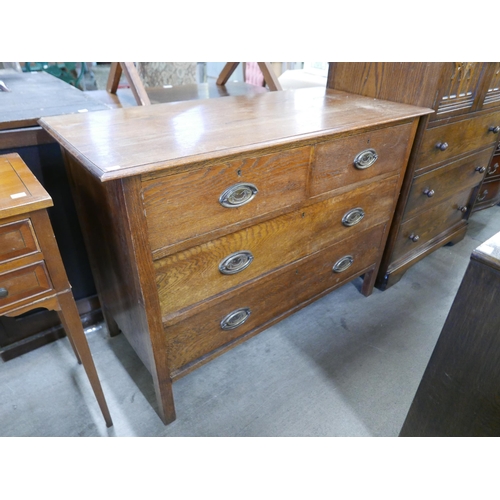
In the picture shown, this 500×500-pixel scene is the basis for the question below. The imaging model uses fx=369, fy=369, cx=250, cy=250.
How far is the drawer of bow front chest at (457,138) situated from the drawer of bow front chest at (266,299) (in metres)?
0.35

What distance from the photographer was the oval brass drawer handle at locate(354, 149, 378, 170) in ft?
3.94

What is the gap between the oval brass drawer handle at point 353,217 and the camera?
133 cm

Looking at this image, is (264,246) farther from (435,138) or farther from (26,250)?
(435,138)

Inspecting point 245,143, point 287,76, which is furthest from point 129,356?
point 287,76

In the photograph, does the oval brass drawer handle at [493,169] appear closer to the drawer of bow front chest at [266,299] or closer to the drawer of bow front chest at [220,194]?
the drawer of bow front chest at [266,299]

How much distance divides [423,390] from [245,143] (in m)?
0.74

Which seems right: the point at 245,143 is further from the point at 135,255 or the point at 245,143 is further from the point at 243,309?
the point at 243,309

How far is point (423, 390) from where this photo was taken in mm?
884

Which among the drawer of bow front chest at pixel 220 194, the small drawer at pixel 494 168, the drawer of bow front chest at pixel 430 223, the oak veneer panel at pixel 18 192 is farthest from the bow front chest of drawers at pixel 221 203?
the small drawer at pixel 494 168

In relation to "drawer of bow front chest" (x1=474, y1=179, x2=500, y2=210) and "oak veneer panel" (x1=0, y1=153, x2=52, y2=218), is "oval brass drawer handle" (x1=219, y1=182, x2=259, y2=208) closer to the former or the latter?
"oak veneer panel" (x1=0, y1=153, x2=52, y2=218)

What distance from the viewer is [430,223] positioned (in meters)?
1.84

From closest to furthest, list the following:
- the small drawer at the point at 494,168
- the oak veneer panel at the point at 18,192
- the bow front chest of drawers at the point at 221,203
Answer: the oak veneer panel at the point at 18,192, the bow front chest of drawers at the point at 221,203, the small drawer at the point at 494,168

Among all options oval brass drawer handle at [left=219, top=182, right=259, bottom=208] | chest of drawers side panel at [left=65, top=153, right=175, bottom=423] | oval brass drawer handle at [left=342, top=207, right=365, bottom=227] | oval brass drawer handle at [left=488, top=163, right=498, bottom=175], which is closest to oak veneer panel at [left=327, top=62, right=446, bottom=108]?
oval brass drawer handle at [left=342, top=207, right=365, bottom=227]

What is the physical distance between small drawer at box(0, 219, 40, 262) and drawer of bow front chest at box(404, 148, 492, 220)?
1380mm
